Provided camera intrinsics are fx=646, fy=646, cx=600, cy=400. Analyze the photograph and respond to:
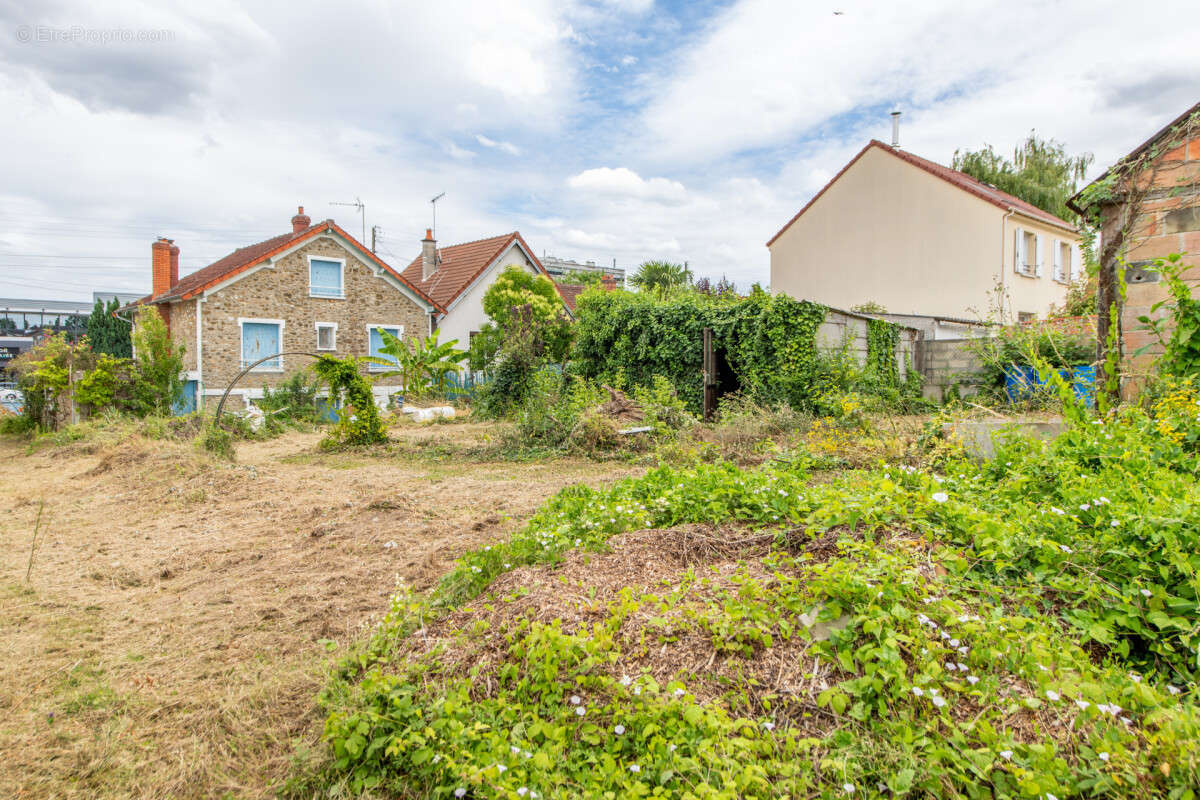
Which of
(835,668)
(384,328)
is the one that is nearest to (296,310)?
(384,328)

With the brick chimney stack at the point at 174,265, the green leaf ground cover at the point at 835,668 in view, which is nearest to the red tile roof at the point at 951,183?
the green leaf ground cover at the point at 835,668

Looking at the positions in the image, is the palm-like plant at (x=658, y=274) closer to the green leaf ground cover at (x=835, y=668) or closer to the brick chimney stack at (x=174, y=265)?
the brick chimney stack at (x=174, y=265)

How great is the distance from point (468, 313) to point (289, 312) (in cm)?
764

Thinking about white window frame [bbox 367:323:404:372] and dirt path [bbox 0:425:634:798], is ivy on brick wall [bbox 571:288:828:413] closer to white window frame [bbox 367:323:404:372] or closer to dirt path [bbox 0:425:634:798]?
dirt path [bbox 0:425:634:798]

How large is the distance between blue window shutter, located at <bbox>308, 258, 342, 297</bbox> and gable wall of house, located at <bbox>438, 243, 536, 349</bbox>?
4763 millimetres

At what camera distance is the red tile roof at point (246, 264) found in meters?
21.5

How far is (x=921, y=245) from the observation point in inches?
831

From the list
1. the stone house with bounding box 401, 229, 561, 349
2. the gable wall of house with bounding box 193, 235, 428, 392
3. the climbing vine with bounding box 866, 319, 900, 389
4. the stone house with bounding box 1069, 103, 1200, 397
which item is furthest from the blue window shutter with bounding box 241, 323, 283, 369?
the stone house with bounding box 1069, 103, 1200, 397

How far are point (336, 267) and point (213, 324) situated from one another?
460cm

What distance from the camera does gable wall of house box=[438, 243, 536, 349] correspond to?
1095 inches

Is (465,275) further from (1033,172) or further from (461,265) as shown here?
(1033,172)

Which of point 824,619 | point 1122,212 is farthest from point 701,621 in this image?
point 1122,212

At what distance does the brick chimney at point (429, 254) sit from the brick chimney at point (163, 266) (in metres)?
10.1

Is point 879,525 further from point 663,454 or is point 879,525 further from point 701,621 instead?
point 663,454
